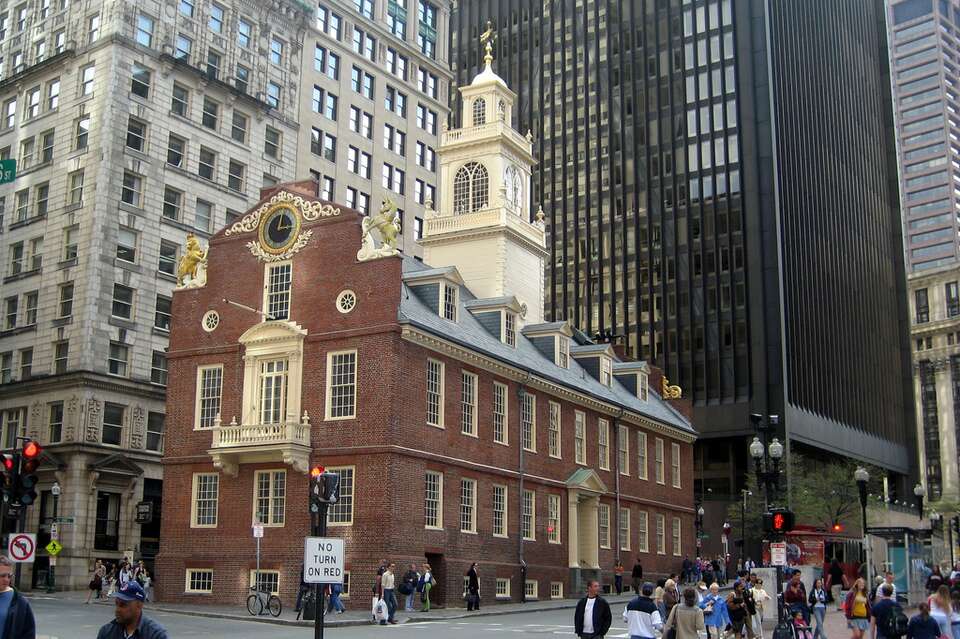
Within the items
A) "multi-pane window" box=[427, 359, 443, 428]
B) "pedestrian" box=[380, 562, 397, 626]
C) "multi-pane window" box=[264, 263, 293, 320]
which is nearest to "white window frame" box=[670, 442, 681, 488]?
"multi-pane window" box=[427, 359, 443, 428]

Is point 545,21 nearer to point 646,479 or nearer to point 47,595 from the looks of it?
point 646,479

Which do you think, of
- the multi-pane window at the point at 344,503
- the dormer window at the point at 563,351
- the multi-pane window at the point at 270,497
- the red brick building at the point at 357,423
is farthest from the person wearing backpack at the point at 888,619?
the dormer window at the point at 563,351

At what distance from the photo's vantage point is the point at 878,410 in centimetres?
11931

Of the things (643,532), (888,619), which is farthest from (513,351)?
(888,619)

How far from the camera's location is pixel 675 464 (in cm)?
6469

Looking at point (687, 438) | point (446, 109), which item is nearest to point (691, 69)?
point (446, 109)

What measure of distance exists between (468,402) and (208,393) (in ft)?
34.9

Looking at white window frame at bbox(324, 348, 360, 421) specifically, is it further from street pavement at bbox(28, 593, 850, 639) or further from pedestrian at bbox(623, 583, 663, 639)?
pedestrian at bbox(623, 583, 663, 639)

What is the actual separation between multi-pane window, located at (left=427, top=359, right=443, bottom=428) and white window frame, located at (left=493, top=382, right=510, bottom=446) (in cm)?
437

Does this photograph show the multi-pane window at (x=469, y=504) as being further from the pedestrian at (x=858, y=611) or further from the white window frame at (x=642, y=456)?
the pedestrian at (x=858, y=611)

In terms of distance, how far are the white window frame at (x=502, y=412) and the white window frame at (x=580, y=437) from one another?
21.8 feet

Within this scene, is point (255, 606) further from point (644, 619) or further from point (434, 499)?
point (644, 619)

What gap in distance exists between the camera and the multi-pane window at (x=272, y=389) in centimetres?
4244

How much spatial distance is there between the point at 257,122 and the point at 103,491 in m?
25.5
